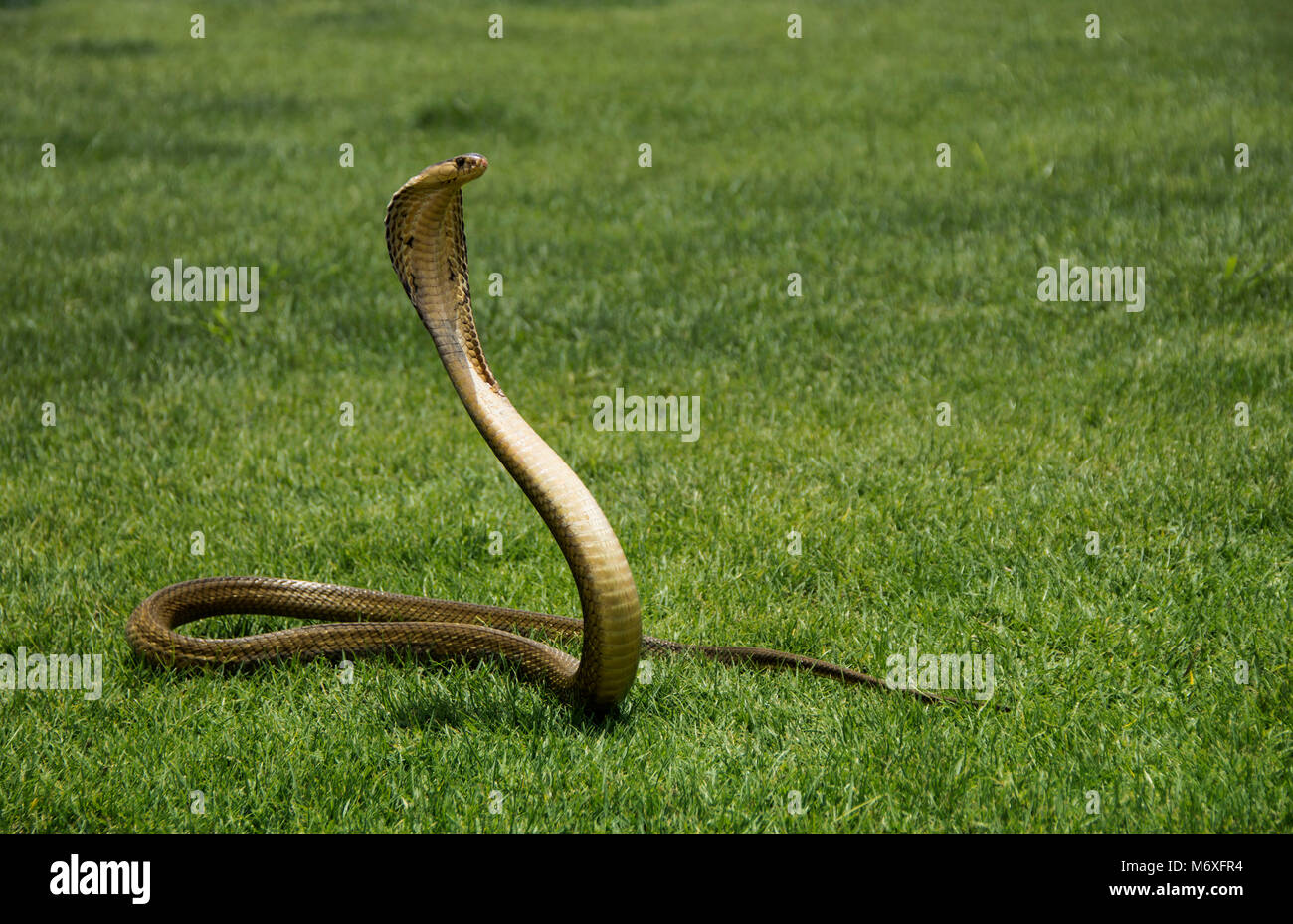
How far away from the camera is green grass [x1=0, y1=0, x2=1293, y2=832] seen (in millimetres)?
3703

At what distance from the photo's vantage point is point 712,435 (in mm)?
6766

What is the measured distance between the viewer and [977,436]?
20.9 feet

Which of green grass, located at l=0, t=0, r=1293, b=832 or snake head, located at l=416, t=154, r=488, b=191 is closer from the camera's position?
snake head, located at l=416, t=154, r=488, b=191

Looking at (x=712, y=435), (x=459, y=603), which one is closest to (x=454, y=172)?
(x=459, y=603)

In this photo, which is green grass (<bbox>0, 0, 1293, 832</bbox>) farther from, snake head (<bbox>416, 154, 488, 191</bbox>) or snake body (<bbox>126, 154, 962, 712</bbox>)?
snake head (<bbox>416, 154, 488, 191</bbox>)

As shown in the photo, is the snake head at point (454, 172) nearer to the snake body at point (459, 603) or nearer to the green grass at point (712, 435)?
the snake body at point (459, 603)

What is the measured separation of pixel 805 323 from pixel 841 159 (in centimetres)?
417

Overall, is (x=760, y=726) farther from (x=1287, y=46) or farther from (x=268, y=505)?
(x=1287, y=46)

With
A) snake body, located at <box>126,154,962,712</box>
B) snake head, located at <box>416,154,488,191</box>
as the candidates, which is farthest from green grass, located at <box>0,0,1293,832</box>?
snake head, located at <box>416,154,488,191</box>

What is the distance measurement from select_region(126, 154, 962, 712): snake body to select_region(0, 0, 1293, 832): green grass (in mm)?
136

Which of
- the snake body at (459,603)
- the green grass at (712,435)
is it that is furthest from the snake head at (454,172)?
the green grass at (712,435)

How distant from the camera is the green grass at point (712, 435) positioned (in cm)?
370

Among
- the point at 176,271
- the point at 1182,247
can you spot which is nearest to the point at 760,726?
the point at 1182,247

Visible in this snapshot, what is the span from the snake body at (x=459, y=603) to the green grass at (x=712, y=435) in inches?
5.4
